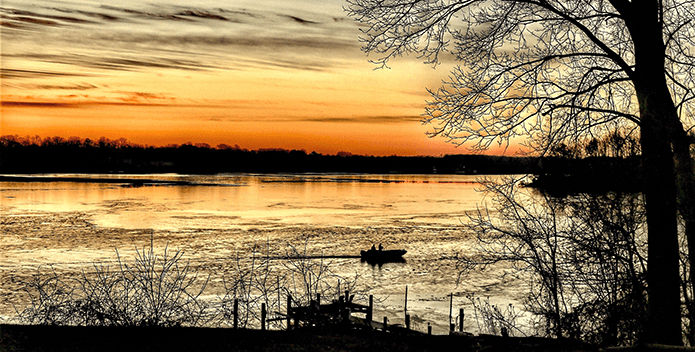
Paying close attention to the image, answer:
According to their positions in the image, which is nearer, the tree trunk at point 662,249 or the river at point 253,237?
the tree trunk at point 662,249

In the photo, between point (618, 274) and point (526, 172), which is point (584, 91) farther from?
point (618, 274)

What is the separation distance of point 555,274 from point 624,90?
3.68 meters

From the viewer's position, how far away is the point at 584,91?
955 cm

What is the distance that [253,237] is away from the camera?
158ft

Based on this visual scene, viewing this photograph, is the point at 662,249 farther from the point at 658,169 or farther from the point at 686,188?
the point at 658,169

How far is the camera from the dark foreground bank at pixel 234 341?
764 centimetres

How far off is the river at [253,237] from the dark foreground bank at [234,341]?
9457mm

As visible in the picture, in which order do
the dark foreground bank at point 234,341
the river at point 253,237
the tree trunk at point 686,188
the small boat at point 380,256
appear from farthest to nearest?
1. the small boat at point 380,256
2. the river at point 253,237
3. the tree trunk at point 686,188
4. the dark foreground bank at point 234,341

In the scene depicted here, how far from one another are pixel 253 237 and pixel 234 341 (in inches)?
1607

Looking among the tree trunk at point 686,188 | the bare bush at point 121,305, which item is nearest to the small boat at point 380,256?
the bare bush at point 121,305

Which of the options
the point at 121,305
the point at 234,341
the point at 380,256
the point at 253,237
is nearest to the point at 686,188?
the point at 234,341

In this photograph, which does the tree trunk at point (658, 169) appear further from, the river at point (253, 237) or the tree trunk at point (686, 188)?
the river at point (253, 237)

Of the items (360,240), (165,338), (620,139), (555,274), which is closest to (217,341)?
(165,338)

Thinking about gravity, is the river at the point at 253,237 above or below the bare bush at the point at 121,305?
below
